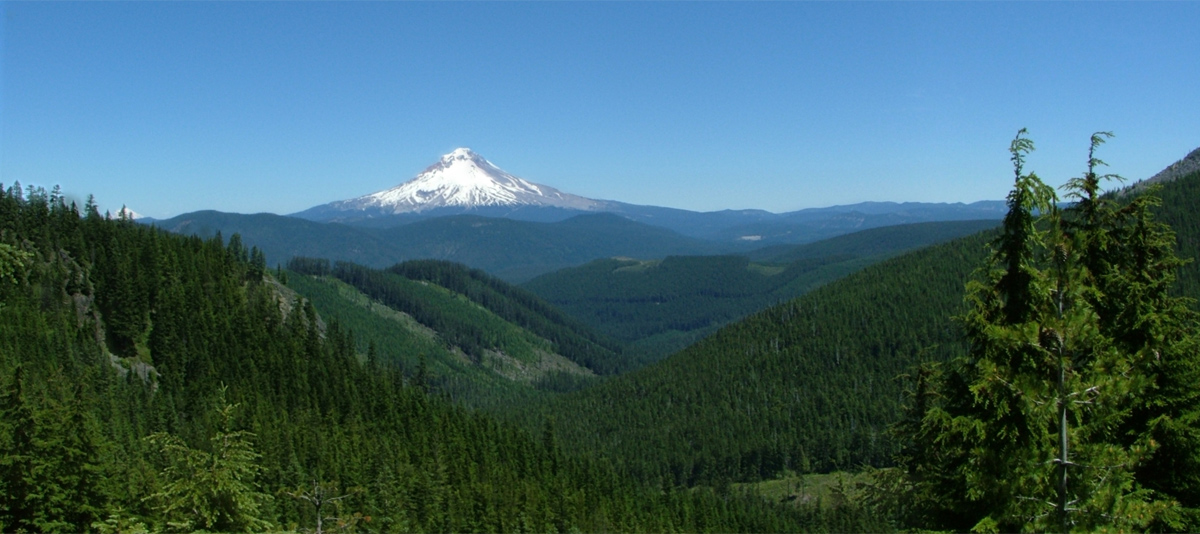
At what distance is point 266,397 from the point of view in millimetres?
85750

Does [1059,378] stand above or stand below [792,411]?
above

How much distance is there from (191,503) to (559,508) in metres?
61.4

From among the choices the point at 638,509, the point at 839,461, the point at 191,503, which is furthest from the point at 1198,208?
the point at 191,503

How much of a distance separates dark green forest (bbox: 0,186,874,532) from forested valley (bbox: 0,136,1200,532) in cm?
39

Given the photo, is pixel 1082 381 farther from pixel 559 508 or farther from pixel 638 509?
pixel 638 509

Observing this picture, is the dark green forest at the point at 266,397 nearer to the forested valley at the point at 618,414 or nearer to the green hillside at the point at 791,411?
the forested valley at the point at 618,414

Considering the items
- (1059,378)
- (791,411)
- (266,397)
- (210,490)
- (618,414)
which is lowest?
(618,414)

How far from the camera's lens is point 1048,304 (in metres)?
16.4

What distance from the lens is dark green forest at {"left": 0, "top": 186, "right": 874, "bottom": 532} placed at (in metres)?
64.4

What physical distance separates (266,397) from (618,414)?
113 metres

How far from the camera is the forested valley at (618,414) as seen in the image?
636 inches

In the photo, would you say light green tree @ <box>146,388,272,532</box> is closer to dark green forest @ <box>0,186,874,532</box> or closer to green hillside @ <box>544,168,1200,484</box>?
dark green forest @ <box>0,186,874,532</box>

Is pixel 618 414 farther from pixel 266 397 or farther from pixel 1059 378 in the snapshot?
pixel 1059 378

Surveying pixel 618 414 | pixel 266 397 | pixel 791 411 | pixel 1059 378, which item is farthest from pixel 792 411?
pixel 1059 378
